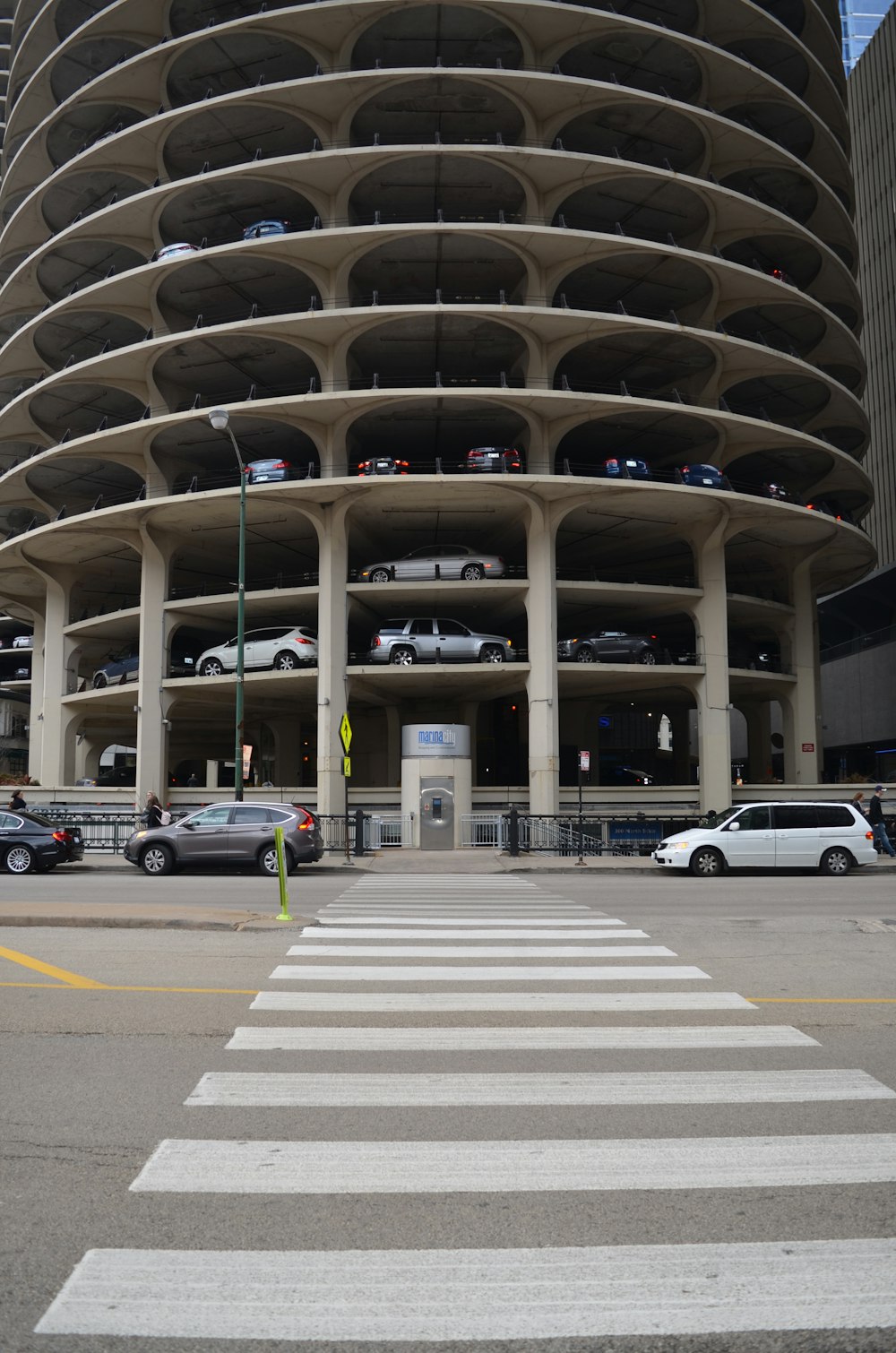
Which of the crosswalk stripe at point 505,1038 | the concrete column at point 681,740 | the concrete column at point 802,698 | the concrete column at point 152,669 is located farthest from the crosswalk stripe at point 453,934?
the concrete column at point 681,740

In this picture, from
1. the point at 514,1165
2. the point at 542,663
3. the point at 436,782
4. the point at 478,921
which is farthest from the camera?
the point at 542,663

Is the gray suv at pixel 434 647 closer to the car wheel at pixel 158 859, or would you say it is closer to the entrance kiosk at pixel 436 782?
the entrance kiosk at pixel 436 782

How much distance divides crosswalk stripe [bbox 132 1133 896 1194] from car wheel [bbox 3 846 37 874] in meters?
19.0

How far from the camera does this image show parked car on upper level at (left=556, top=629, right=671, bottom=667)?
112ft

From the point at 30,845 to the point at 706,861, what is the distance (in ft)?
45.8

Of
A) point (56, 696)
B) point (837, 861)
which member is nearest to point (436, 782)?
point (837, 861)

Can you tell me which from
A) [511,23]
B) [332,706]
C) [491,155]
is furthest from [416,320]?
[332,706]

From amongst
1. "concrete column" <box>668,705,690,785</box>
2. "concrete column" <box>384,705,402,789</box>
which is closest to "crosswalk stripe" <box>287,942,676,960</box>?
"concrete column" <box>384,705,402,789</box>

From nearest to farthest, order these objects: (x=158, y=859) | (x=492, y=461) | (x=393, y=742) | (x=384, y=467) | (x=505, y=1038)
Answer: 1. (x=505, y=1038)
2. (x=158, y=859)
3. (x=492, y=461)
4. (x=384, y=467)
5. (x=393, y=742)

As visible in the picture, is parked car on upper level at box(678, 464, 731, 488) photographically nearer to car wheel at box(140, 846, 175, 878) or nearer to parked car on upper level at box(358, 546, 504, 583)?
parked car on upper level at box(358, 546, 504, 583)

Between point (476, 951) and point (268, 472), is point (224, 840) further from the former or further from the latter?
point (268, 472)

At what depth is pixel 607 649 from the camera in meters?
34.3

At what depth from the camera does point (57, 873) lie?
872 inches

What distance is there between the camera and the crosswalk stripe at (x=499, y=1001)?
7910 mm
